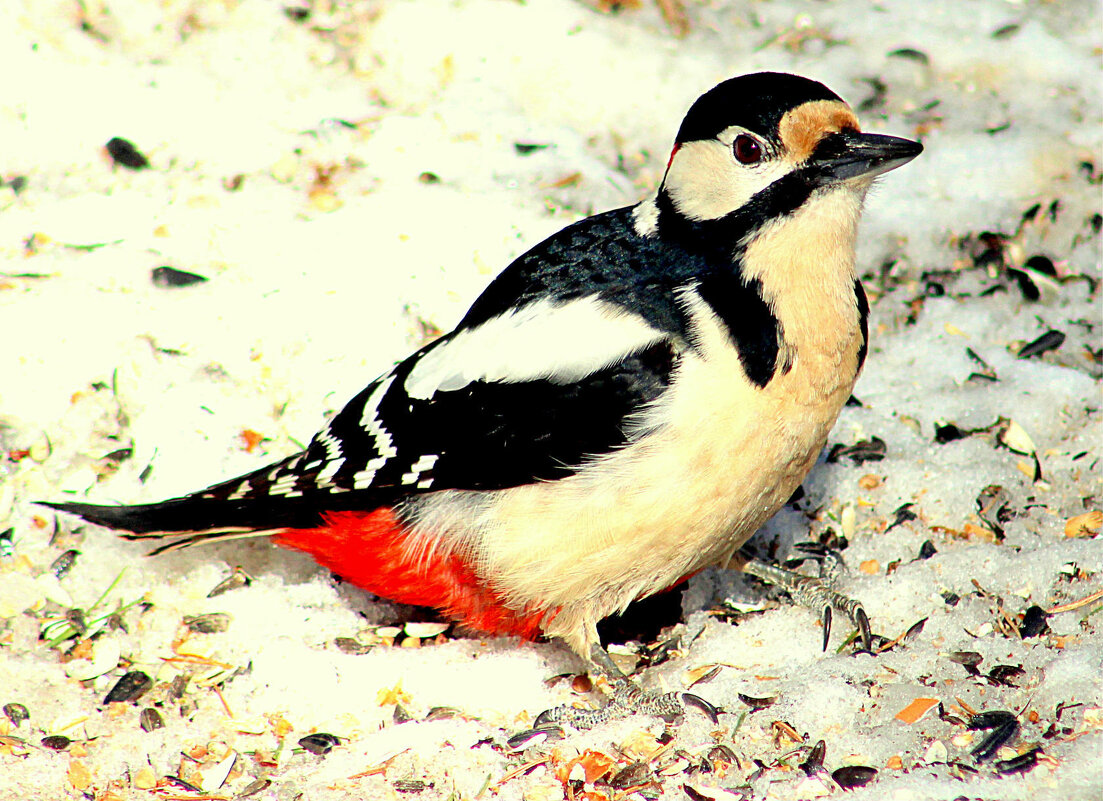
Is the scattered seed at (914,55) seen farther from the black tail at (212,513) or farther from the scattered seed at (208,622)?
the scattered seed at (208,622)

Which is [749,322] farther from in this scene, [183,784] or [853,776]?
[183,784]

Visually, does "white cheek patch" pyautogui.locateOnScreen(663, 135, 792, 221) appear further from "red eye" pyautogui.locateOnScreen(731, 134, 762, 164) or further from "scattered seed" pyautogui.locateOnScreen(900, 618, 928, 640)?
"scattered seed" pyautogui.locateOnScreen(900, 618, 928, 640)

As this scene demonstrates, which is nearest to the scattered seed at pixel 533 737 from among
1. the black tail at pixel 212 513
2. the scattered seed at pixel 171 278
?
the black tail at pixel 212 513

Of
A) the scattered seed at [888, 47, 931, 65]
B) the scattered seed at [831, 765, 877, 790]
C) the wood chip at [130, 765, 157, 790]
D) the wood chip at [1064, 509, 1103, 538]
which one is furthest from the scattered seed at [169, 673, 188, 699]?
the scattered seed at [888, 47, 931, 65]

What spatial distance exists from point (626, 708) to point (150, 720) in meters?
1.58

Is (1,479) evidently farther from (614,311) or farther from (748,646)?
(748,646)

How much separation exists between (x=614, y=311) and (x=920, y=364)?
2.13 m

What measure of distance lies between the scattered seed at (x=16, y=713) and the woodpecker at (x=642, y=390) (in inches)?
43.3

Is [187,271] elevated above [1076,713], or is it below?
above

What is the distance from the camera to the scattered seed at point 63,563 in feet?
13.9

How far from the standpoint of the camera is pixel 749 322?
3.40 m

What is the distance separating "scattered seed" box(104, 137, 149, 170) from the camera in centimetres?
558

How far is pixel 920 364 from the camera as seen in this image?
16.5 feet

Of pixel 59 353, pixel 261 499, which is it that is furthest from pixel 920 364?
pixel 59 353
